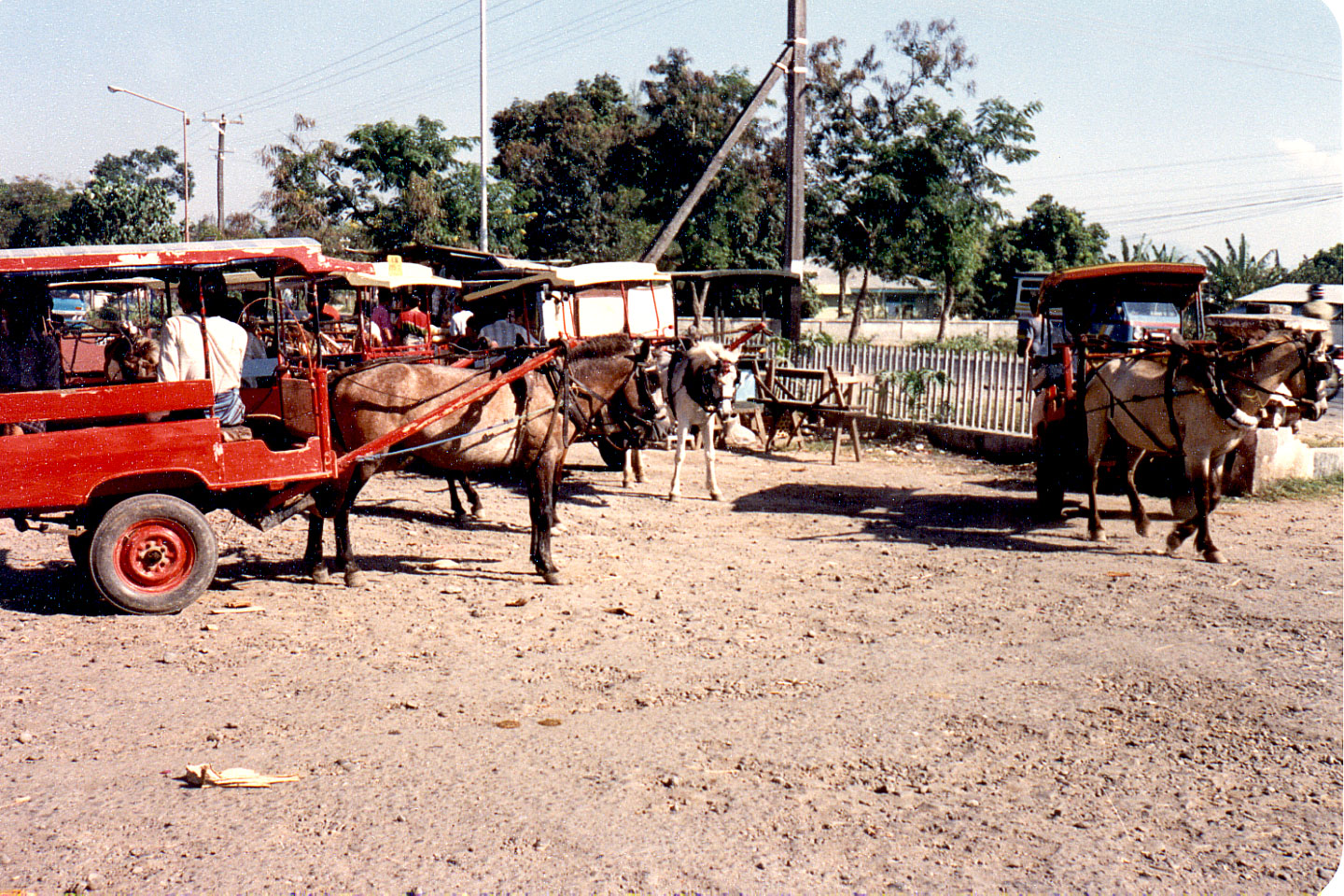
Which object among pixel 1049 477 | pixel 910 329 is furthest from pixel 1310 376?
pixel 910 329

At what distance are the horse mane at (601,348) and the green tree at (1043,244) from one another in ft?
Answer: 140

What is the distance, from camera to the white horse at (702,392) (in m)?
11.8

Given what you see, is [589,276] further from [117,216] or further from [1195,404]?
[117,216]

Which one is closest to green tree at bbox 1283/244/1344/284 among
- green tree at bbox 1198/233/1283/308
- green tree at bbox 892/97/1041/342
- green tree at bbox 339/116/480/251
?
green tree at bbox 1198/233/1283/308

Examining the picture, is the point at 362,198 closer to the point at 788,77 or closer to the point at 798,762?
the point at 788,77

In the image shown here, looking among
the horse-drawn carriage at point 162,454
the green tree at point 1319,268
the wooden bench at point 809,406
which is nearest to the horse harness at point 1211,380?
the horse-drawn carriage at point 162,454

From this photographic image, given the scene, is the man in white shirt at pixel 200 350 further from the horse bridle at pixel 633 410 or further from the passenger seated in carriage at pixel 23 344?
the horse bridle at pixel 633 410

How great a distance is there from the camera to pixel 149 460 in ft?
23.0

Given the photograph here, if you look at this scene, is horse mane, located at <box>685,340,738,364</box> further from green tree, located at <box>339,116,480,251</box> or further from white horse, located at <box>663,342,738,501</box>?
green tree, located at <box>339,116,480,251</box>

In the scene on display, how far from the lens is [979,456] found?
15.7 metres

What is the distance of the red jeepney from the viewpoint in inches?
265

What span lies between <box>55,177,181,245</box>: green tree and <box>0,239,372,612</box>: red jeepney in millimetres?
38477

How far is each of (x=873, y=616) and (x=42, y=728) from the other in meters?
5.11

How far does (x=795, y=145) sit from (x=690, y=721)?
15788 millimetres
